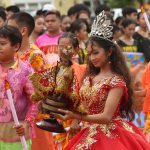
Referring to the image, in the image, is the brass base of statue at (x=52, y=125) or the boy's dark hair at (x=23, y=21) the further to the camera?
the boy's dark hair at (x=23, y=21)

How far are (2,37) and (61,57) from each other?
44.8 inches

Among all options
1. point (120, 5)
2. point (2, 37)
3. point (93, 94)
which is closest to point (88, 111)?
point (93, 94)

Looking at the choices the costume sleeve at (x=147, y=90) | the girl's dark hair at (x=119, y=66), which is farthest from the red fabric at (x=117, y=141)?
the costume sleeve at (x=147, y=90)

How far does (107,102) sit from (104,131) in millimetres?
287

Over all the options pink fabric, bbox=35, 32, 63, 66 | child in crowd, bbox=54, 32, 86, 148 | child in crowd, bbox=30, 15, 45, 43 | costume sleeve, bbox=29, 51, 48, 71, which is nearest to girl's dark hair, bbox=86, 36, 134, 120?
child in crowd, bbox=54, 32, 86, 148

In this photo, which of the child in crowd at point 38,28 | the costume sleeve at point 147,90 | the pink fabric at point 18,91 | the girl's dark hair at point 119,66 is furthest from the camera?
the child in crowd at point 38,28

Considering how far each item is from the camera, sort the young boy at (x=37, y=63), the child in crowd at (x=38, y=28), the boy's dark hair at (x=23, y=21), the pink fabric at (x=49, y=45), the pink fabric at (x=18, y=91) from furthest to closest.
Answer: the child in crowd at (x=38, y=28) → the pink fabric at (x=49, y=45) → the boy's dark hair at (x=23, y=21) → the young boy at (x=37, y=63) → the pink fabric at (x=18, y=91)

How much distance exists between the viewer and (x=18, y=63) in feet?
20.8

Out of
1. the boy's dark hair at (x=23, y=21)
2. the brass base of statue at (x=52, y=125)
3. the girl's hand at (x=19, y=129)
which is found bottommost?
the girl's hand at (x=19, y=129)

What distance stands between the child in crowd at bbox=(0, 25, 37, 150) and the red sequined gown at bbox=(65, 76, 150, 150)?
21.8 inches

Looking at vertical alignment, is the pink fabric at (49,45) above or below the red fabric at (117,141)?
above

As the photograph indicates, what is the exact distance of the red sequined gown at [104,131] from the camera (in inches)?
228

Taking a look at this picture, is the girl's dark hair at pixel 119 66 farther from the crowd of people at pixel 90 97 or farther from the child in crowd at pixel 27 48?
the child in crowd at pixel 27 48

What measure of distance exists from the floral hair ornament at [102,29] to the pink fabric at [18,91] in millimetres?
703
